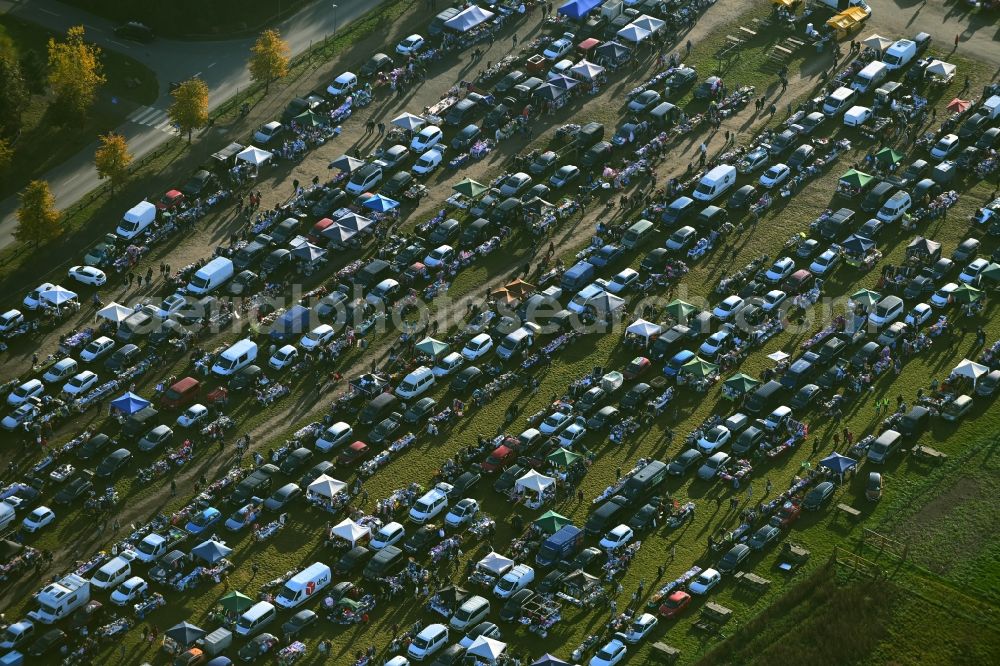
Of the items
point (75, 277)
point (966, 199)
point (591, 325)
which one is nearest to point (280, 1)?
point (75, 277)

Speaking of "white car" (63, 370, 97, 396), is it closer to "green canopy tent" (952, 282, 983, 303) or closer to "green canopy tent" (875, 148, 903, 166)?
"green canopy tent" (952, 282, 983, 303)

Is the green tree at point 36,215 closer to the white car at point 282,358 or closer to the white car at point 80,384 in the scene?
the white car at point 80,384

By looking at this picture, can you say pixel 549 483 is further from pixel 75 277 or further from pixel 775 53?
pixel 775 53

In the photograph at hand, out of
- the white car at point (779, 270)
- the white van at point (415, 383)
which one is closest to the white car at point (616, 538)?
the white van at point (415, 383)

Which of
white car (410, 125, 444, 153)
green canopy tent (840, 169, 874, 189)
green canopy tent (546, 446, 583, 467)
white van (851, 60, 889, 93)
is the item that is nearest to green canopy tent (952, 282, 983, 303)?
green canopy tent (840, 169, 874, 189)

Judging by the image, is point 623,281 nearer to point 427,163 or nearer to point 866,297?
point 866,297

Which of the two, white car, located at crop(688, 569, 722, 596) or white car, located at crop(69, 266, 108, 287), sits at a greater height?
white car, located at crop(69, 266, 108, 287)
